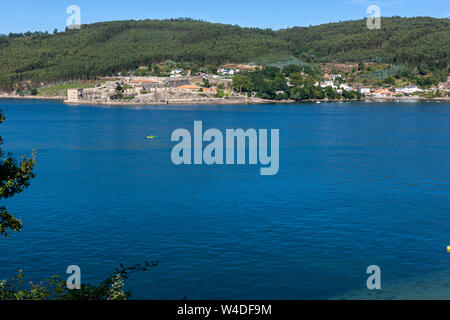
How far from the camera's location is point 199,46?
15950 centimetres

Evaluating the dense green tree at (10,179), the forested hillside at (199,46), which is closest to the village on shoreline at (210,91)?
the forested hillside at (199,46)

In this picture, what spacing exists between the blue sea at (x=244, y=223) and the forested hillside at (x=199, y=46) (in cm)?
9968

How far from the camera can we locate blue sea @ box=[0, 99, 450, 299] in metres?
14.2

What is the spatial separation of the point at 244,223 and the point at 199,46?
145 metres

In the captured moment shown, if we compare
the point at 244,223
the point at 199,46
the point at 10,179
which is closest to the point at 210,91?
the point at 199,46

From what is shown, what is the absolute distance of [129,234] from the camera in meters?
17.9

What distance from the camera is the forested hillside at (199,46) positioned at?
13100cm

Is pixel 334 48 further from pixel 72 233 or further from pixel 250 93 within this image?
pixel 72 233

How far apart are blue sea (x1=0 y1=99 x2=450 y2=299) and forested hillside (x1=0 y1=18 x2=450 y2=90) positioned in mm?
99679

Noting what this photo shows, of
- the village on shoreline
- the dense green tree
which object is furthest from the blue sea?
the village on shoreline

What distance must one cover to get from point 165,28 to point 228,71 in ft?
243

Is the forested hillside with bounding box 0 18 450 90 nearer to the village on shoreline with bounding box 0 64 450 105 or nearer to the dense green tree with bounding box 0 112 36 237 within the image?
the village on shoreline with bounding box 0 64 450 105

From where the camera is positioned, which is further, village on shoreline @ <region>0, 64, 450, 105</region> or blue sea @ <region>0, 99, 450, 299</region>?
village on shoreline @ <region>0, 64, 450, 105</region>
